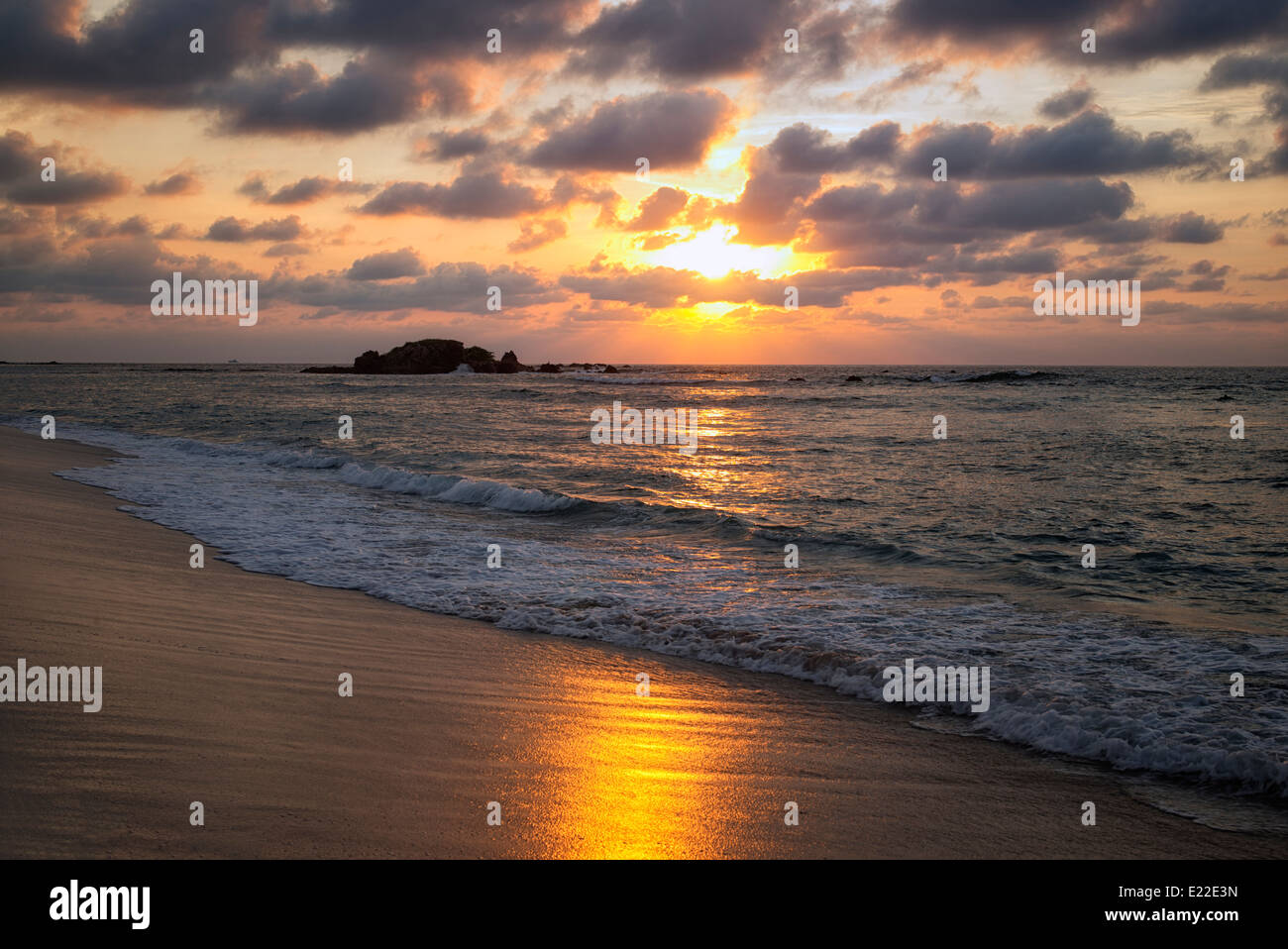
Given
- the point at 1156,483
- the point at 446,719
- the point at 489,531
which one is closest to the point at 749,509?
the point at 489,531

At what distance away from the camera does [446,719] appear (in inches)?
216

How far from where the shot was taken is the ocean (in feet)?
20.3

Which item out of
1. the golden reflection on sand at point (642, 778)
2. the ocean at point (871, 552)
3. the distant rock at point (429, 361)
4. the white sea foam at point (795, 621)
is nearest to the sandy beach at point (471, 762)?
the golden reflection on sand at point (642, 778)

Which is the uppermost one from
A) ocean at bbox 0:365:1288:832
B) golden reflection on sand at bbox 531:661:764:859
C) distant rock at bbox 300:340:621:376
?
distant rock at bbox 300:340:621:376

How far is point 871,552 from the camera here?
1183 cm

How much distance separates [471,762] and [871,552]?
27.1ft

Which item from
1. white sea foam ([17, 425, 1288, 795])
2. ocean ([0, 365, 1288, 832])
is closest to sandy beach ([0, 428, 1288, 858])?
white sea foam ([17, 425, 1288, 795])

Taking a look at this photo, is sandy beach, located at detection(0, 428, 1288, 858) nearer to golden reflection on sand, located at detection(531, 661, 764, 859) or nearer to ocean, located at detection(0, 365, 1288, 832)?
golden reflection on sand, located at detection(531, 661, 764, 859)

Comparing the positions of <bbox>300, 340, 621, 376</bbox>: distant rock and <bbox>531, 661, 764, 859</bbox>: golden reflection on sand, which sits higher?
<bbox>300, 340, 621, 376</bbox>: distant rock

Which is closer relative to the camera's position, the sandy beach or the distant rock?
the sandy beach

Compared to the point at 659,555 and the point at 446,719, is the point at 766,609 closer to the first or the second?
the point at 659,555

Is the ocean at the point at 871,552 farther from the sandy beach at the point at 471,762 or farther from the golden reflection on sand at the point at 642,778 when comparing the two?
the golden reflection on sand at the point at 642,778

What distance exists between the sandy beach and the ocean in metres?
0.70
